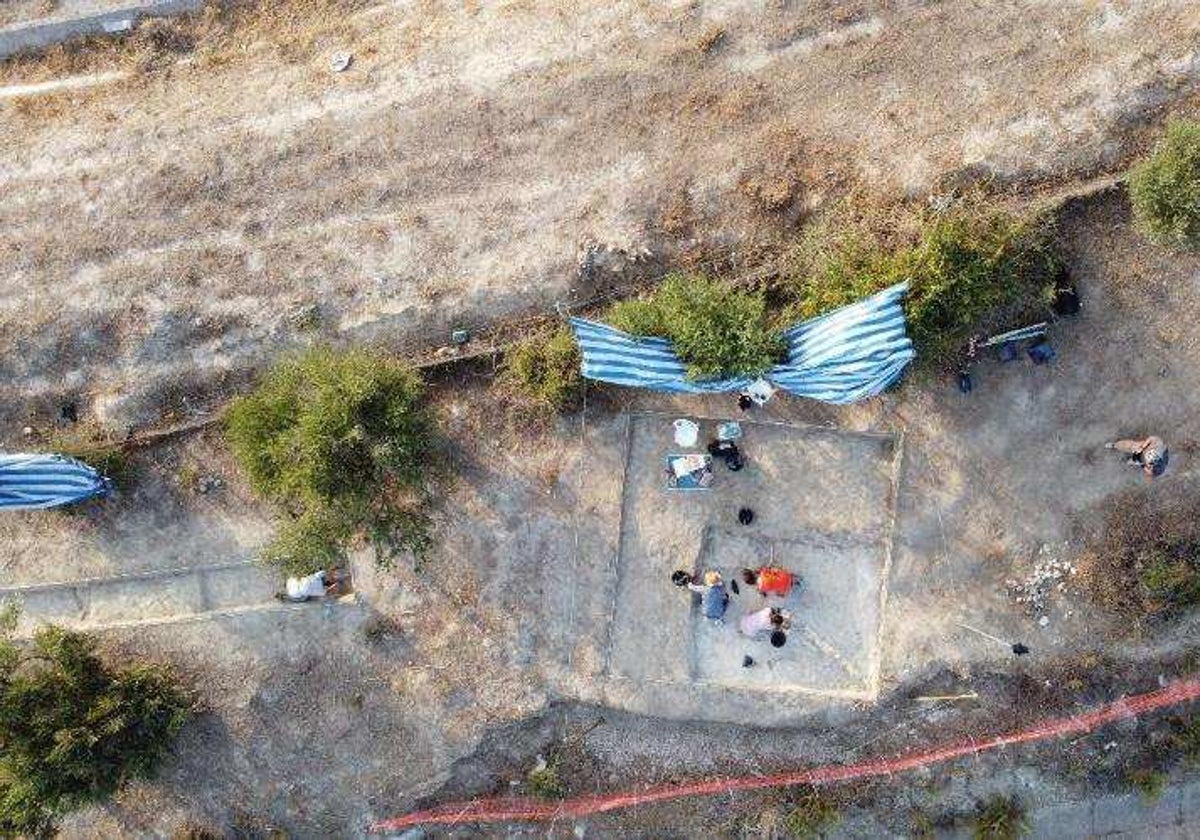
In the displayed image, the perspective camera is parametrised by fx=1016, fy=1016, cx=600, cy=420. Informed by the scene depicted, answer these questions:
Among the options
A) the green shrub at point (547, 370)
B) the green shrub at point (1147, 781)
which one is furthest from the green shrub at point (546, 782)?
the green shrub at point (1147, 781)

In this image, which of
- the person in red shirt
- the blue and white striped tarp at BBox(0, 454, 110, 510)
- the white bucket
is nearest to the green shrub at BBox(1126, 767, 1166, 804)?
the person in red shirt

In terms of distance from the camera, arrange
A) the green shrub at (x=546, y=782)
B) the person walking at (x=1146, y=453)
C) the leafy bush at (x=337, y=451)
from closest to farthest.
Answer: the leafy bush at (x=337, y=451) < the person walking at (x=1146, y=453) < the green shrub at (x=546, y=782)

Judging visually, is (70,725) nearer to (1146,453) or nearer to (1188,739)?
(1146,453)

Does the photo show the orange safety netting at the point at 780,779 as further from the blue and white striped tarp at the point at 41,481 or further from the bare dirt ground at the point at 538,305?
the blue and white striped tarp at the point at 41,481

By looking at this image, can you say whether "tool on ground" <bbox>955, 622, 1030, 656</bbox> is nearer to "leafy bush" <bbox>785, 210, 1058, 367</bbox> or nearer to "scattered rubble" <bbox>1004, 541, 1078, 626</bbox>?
"scattered rubble" <bbox>1004, 541, 1078, 626</bbox>

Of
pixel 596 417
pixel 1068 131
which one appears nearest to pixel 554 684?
pixel 596 417

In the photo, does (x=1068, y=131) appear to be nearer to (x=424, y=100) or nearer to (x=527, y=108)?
(x=527, y=108)
